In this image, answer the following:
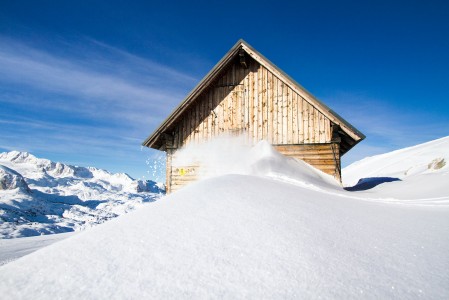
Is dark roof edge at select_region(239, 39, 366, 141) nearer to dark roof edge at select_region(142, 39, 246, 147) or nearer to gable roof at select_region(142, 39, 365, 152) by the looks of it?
gable roof at select_region(142, 39, 365, 152)

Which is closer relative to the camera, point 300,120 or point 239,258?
point 239,258

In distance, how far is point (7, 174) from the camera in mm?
166125

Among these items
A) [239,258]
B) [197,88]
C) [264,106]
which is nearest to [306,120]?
[264,106]

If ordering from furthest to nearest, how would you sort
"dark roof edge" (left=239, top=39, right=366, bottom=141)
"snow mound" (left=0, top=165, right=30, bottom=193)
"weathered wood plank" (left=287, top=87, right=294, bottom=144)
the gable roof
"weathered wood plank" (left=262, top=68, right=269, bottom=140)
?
"snow mound" (left=0, top=165, right=30, bottom=193)
"weathered wood plank" (left=262, top=68, right=269, bottom=140)
"weathered wood plank" (left=287, top=87, right=294, bottom=144)
the gable roof
"dark roof edge" (left=239, top=39, right=366, bottom=141)

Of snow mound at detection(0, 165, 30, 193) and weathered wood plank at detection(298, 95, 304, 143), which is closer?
weathered wood plank at detection(298, 95, 304, 143)

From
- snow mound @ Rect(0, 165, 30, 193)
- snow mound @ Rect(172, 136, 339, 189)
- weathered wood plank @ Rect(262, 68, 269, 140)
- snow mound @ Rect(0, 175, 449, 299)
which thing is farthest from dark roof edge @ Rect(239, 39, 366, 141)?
snow mound @ Rect(0, 165, 30, 193)

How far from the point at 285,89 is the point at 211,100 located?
286 centimetres

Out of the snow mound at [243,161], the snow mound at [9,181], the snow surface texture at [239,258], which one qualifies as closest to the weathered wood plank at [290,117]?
the snow mound at [243,161]

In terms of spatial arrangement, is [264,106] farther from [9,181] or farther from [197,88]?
[9,181]

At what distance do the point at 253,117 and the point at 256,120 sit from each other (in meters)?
0.17

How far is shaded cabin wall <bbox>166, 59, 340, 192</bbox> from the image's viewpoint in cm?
884

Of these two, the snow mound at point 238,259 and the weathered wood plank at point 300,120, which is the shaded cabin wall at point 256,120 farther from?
the snow mound at point 238,259

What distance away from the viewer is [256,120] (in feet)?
31.5

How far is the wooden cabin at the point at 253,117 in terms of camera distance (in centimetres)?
876
